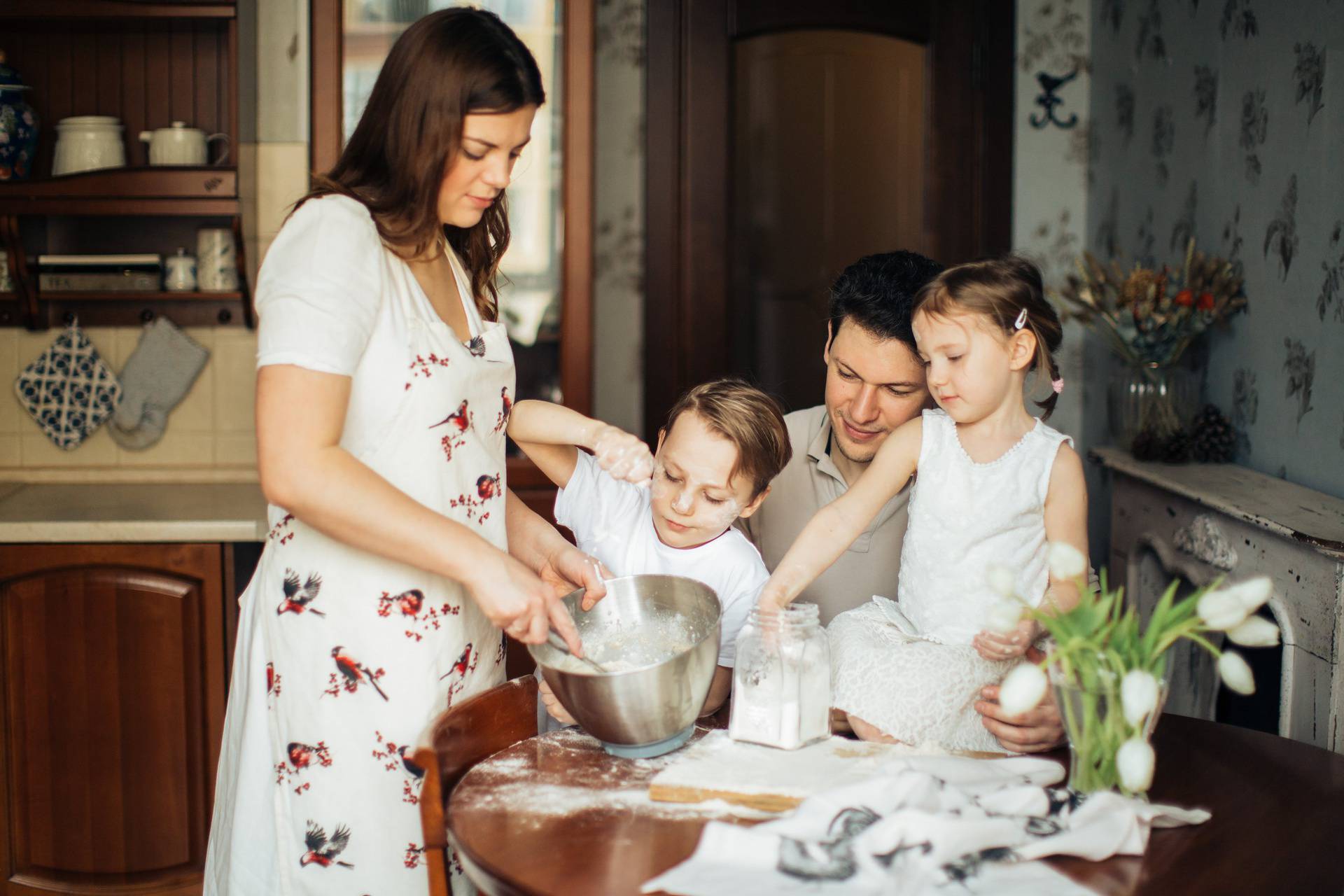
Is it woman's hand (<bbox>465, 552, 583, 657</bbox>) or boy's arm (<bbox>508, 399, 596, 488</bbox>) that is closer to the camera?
woman's hand (<bbox>465, 552, 583, 657</bbox>)

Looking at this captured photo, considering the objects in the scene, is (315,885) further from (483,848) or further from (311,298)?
(311,298)

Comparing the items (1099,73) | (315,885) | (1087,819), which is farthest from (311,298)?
(1099,73)

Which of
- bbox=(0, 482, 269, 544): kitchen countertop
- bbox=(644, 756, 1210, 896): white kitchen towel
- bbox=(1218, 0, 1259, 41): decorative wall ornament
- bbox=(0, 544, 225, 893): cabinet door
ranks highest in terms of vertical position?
bbox=(1218, 0, 1259, 41): decorative wall ornament

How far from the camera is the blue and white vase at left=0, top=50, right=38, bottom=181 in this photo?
8.55 feet

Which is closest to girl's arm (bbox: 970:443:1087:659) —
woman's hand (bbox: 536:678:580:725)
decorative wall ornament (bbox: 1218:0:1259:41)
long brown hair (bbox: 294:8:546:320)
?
woman's hand (bbox: 536:678:580:725)

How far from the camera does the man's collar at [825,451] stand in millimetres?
1891

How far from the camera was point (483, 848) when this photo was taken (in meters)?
1.06

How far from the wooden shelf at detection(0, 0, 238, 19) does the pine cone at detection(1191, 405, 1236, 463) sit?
7.47 feet

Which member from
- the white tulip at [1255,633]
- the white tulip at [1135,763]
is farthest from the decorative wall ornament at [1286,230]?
the white tulip at [1135,763]

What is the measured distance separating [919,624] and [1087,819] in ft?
1.67

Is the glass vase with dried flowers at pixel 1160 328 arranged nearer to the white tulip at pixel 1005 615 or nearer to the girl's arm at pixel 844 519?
the girl's arm at pixel 844 519

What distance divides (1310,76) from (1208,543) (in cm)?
89

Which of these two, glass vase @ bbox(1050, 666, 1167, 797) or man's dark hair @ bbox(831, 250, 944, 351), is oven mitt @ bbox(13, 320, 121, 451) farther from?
glass vase @ bbox(1050, 666, 1167, 797)

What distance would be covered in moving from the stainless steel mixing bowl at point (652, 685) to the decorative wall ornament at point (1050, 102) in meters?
2.57
